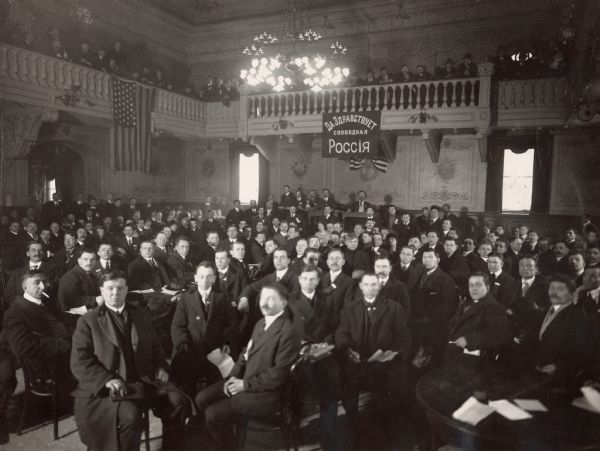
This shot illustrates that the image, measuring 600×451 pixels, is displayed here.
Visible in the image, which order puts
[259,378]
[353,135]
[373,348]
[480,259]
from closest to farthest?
[259,378], [373,348], [480,259], [353,135]

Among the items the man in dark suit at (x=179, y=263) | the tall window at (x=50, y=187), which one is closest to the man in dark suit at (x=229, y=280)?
the man in dark suit at (x=179, y=263)

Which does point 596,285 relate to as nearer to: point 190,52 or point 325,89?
point 325,89

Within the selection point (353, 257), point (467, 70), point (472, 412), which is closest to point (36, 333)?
point (472, 412)

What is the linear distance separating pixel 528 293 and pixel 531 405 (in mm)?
3045

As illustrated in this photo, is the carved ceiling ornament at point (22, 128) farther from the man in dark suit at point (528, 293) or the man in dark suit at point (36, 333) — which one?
the man in dark suit at point (528, 293)

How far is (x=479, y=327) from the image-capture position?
474cm

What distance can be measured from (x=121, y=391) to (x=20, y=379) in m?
3.00

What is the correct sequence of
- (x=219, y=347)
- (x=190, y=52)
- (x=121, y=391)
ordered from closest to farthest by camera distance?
(x=121, y=391) < (x=219, y=347) < (x=190, y=52)

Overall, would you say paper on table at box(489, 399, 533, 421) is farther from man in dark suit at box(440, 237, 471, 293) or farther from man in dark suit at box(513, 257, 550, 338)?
man in dark suit at box(440, 237, 471, 293)

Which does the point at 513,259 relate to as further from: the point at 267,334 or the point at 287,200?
the point at 287,200

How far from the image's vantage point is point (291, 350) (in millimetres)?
3695

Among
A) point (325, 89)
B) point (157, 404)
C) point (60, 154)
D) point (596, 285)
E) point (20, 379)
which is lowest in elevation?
point (20, 379)

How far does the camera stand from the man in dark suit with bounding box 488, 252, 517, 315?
6086 millimetres

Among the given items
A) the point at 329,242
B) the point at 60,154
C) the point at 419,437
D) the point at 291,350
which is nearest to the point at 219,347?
the point at 291,350
